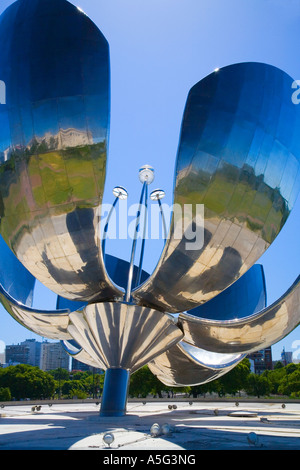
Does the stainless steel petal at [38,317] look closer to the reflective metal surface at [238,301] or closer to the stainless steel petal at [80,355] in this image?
the stainless steel petal at [80,355]

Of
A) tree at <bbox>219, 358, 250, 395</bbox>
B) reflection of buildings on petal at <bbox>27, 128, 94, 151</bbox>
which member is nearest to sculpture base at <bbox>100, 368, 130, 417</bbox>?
reflection of buildings on petal at <bbox>27, 128, 94, 151</bbox>

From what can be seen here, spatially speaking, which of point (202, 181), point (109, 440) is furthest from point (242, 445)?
point (202, 181)

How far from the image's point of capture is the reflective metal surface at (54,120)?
9516 mm

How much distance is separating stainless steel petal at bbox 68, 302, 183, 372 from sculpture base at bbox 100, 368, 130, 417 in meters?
0.26

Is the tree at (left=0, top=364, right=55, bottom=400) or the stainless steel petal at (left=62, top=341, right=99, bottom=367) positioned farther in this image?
the tree at (left=0, top=364, right=55, bottom=400)

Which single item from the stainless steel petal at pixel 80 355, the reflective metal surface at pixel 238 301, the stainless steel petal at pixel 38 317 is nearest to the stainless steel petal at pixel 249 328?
the stainless steel petal at pixel 38 317

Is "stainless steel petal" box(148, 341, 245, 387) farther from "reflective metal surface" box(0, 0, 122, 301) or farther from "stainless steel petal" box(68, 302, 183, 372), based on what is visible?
"reflective metal surface" box(0, 0, 122, 301)

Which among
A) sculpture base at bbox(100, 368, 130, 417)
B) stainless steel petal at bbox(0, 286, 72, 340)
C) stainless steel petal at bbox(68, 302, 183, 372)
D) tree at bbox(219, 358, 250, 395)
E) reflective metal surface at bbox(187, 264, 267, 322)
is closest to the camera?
stainless steel petal at bbox(68, 302, 183, 372)

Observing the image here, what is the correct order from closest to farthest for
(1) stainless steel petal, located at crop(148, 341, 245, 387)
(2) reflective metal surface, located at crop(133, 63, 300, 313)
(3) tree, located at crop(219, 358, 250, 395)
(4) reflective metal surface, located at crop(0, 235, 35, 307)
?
(2) reflective metal surface, located at crop(133, 63, 300, 313) → (4) reflective metal surface, located at crop(0, 235, 35, 307) → (1) stainless steel petal, located at crop(148, 341, 245, 387) → (3) tree, located at crop(219, 358, 250, 395)

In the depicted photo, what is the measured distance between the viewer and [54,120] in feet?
31.1

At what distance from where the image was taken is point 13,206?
408 inches

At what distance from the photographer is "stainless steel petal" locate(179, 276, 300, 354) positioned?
1276cm

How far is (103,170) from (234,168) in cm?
331

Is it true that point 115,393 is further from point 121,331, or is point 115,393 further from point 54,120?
point 54,120
